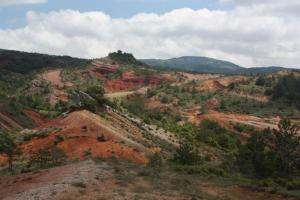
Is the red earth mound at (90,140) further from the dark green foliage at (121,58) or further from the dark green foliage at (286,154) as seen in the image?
the dark green foliage at (121,58)

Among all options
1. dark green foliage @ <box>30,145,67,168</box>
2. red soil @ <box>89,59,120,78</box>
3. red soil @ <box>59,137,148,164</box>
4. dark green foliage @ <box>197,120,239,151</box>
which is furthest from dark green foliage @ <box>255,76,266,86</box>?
dark green foliage @ <box>30,145,67,168</box>

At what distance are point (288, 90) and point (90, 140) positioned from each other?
69.8 metres

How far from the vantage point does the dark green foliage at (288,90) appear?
364ft

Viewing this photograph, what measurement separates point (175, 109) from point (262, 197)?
8156 cm

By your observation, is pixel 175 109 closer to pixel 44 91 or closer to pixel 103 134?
pixel 44 91

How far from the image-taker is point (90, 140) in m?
53.5

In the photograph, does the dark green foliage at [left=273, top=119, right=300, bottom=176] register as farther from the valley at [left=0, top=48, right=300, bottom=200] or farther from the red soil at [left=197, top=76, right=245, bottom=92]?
the red soil at [left=197, top=76, right=245, bottom=92]

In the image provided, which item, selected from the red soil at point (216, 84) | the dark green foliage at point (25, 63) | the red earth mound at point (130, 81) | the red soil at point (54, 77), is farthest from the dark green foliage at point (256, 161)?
the dark green foliage at point (25, 63)

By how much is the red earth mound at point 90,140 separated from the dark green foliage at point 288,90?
6039 cm

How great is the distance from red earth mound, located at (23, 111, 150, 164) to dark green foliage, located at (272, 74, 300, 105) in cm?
6039

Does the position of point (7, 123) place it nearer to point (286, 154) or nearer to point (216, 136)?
point (216, 136)

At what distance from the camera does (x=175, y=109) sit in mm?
110000

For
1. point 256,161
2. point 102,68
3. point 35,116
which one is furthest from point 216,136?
point 102,68

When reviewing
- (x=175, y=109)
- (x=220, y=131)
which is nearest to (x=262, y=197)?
(x=220, y=131)
